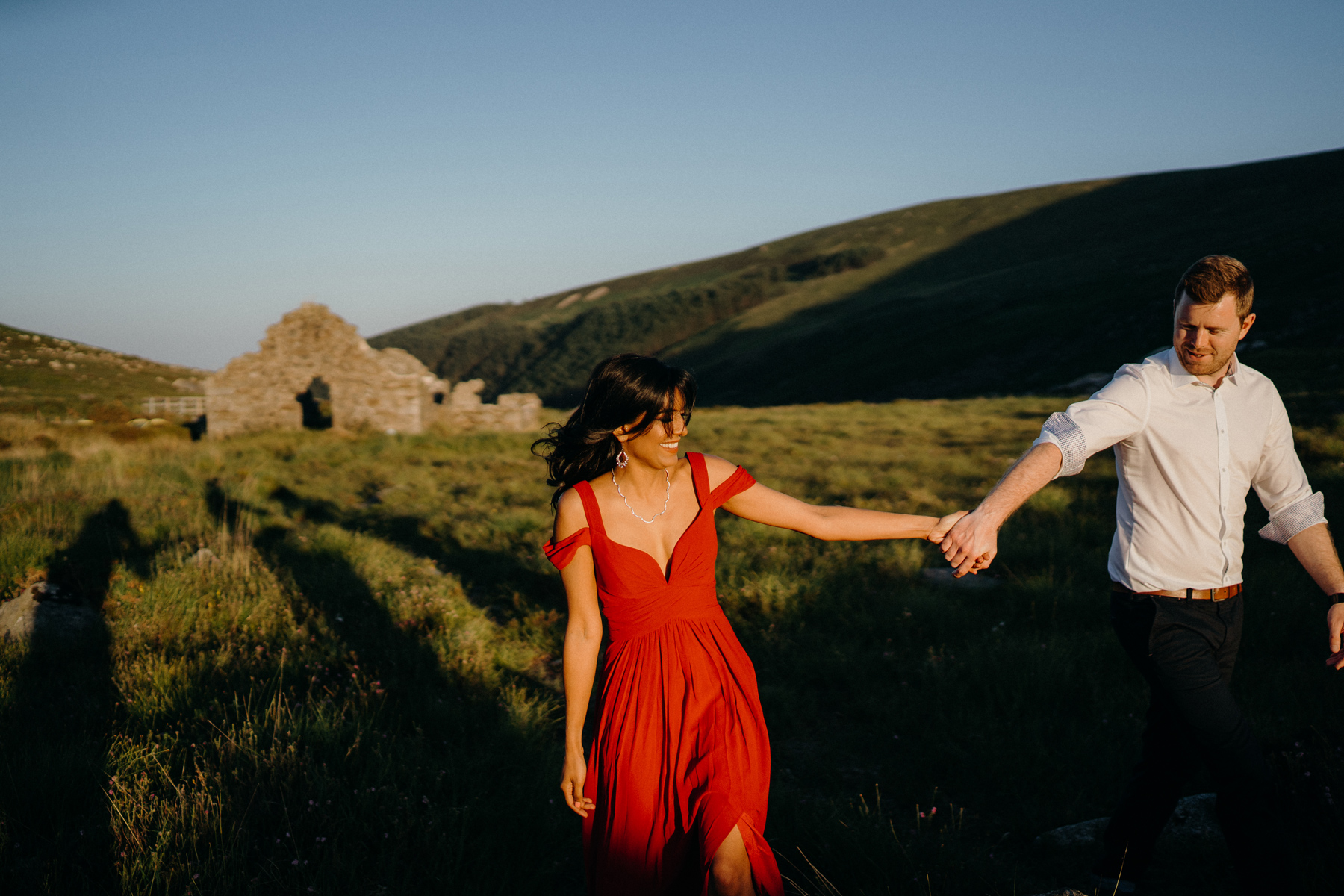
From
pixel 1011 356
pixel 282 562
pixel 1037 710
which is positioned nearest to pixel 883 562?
pixel 1037 710

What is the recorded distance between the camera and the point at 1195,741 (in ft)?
8.49

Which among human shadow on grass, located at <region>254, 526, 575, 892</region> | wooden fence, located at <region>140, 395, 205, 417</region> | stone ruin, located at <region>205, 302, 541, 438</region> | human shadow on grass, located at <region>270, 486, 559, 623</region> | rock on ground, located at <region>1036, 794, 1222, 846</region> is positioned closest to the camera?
human shadow on grass, located at <region>254, 526, 575, 892</region>

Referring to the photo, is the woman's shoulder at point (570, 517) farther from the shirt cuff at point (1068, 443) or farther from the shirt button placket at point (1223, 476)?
the shirt button placket at point (1223, 476)

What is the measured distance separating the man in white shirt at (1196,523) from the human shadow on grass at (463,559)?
4.93 metres

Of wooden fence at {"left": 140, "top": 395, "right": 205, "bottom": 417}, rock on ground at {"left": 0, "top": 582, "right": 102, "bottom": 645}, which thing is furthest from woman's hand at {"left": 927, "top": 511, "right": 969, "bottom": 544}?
wooden fence at {"left": 140, "top": 395, "right": 205, "bottom": 417}

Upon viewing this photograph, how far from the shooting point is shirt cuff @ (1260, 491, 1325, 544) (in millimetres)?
2711

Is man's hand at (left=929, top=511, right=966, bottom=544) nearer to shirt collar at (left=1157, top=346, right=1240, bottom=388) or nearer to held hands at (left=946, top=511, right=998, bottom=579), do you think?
held hands at (left=946, top=511, right=998, bottom=579)

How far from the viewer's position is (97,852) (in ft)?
9.63

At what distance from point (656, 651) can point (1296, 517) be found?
2481 millimetres

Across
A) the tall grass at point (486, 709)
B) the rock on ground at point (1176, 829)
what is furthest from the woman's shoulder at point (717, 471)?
the rock on ground at point (1176, 829)

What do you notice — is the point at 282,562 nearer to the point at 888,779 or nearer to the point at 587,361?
the point at 888,779

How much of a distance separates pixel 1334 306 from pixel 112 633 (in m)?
46.1

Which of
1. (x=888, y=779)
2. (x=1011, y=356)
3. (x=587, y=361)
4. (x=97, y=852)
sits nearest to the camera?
(x=97, y=852)

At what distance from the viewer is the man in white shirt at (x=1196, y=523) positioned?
8.35 feet
